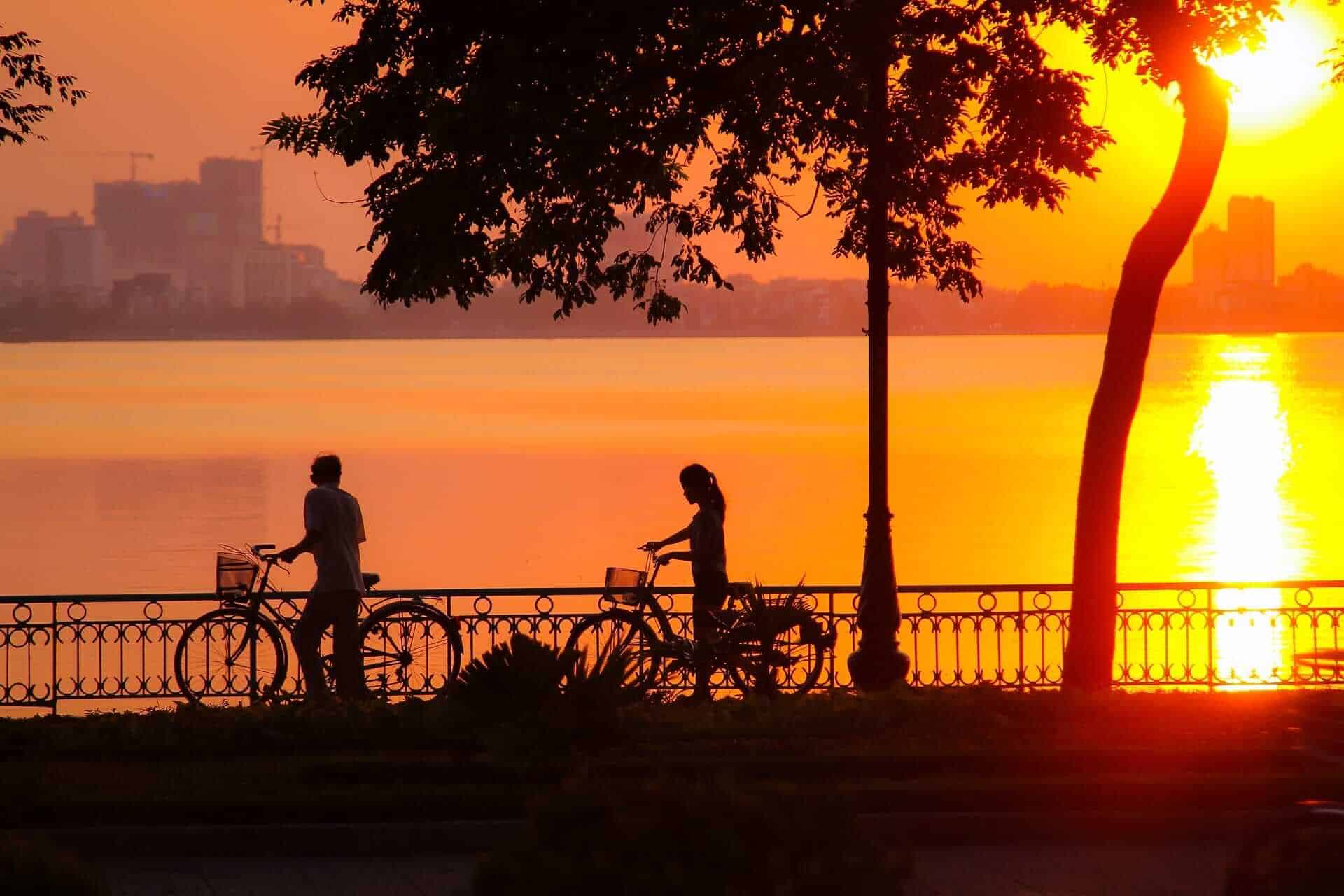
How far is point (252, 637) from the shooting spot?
648 inches

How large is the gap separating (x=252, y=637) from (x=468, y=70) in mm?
5320

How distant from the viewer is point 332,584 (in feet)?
48.4

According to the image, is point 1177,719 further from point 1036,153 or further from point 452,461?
point 452,461

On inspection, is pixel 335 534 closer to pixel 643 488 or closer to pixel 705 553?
pixel 705 553

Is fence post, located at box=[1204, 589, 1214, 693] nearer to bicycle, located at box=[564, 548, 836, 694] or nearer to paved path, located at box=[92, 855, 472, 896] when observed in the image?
bicycle, located at box=[564, 548, 836, 694]

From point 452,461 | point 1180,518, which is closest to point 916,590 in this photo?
point 1180,518

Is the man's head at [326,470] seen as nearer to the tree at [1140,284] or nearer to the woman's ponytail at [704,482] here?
the woman's ponytail at [704,482]

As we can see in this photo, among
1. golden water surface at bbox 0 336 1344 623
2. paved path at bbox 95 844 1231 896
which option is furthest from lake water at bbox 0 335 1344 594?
paved path at bbox 95 844 1231 896

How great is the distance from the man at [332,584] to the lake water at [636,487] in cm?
2863

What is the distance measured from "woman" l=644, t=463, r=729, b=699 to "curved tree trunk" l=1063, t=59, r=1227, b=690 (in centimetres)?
289

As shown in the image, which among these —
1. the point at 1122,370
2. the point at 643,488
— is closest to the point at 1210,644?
the point at 1122,370

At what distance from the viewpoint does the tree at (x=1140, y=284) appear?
15.0 m

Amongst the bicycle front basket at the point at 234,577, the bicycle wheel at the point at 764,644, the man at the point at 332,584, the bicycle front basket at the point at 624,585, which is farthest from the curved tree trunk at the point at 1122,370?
the bicycle front basket at the point at 234,577

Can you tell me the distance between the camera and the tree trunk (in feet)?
50.0
